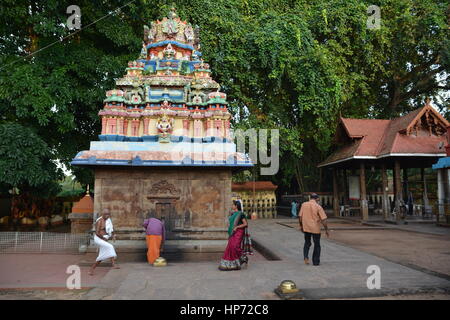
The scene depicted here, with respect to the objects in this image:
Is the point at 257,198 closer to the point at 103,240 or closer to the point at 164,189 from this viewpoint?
the point at 164,189

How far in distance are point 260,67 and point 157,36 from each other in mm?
8229

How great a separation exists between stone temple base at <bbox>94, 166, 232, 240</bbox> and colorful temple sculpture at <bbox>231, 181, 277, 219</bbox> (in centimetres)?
A: 1322

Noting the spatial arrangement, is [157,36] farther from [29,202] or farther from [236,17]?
[29,202]

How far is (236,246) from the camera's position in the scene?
7.65 meters

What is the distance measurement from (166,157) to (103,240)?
291 cm

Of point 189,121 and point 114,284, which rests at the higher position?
point 189,121

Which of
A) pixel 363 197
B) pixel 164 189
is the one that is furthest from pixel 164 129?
pixel 363 197

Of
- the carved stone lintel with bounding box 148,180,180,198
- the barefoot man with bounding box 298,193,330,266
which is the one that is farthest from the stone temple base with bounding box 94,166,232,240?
the barefoot man with bounding box 298,193,330,266

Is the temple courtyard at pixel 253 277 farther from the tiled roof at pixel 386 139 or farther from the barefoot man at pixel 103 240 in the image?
the tiled roof at pixel 386 139

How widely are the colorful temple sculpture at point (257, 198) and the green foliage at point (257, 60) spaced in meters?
2.39

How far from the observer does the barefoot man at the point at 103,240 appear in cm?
762

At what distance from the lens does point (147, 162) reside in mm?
9281
